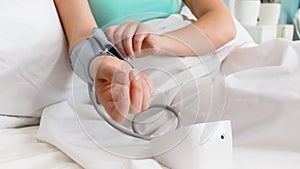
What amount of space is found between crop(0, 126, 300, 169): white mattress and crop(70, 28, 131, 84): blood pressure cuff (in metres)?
0.13

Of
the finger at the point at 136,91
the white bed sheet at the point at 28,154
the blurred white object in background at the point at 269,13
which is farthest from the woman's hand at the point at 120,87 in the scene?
the blurred white object in background at the point at 269,13

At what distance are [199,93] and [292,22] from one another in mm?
1742

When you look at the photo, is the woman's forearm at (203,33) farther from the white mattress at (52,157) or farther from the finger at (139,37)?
the white mattress at (52,157)

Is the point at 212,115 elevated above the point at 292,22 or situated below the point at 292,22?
above

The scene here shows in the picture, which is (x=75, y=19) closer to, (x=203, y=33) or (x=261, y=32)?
(x=203, y=33)

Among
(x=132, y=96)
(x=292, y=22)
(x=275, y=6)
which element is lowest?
(x=292, y=22)

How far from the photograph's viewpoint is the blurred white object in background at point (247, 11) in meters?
1.76

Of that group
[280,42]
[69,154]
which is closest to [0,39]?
[69,154]

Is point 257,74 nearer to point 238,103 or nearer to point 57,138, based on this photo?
point 238,103

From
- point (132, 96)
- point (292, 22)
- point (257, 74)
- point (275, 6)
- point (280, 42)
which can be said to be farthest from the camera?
point (292, 22)

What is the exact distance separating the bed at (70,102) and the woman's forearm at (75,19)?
0.9 inches

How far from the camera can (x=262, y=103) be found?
2.04 ft

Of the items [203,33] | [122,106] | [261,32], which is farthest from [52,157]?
[261,32]

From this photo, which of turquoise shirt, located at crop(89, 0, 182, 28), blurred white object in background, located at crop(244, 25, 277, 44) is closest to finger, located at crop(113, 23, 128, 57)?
turquoise shirt, located at crop(89, 0, 182, 28)
